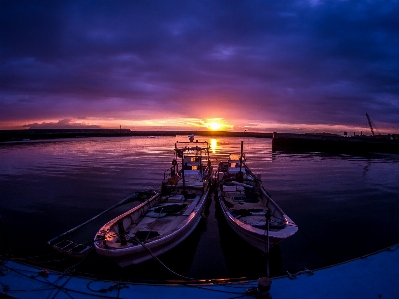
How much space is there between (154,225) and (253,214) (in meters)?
5.80

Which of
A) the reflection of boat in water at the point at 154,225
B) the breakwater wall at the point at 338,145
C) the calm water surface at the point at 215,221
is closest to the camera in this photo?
the reflection of boat in water at the point at 154,225

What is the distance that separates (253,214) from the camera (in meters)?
14.9

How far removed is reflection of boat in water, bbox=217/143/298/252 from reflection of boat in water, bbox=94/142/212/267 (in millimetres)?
1944

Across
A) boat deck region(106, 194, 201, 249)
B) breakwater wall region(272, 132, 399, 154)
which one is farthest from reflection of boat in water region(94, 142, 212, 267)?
breakwater wall region(272, 132, 399, 154)

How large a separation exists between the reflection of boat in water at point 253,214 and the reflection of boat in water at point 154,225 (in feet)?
6.38

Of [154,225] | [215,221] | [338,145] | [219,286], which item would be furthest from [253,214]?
[338,145]

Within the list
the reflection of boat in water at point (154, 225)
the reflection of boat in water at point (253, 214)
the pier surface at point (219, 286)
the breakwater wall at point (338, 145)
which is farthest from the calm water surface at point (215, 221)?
the breakwater wall at point (338, 145)

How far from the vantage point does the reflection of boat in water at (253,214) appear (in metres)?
10.8

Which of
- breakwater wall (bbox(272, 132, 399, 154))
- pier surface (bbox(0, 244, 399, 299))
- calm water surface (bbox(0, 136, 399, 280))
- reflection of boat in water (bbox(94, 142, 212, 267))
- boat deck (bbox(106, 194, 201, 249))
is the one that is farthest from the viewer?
breakwater wall (bbox(272, 132, 399, 154))

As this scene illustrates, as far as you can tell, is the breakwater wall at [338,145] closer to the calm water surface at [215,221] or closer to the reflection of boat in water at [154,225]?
the calm water surface at [215,221]

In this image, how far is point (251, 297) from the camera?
5902 mm

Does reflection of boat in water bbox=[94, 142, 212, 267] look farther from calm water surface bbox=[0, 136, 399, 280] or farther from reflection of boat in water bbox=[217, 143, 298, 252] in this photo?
reflection of boat in water bbox=[217, 143, 298, 252]

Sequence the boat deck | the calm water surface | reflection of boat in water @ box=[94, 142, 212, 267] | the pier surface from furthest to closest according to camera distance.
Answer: the calm water surface → the boat deck → reflection of boat in water @ box=[94, 142, 212, 267] → the pier surface

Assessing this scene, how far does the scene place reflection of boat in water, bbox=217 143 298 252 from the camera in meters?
10.8
